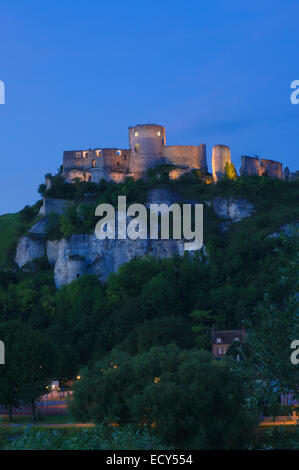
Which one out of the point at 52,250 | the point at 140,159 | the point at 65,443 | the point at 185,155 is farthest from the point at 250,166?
the point at 65,443

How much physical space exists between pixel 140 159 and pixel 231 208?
16816mm

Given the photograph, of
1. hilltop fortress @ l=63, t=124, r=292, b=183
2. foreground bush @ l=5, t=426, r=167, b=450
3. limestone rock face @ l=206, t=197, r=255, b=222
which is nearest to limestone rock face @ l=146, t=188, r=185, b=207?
limestone rock face @ l=206, t=197, r=255, b=222

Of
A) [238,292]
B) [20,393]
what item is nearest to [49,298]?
[238,292]

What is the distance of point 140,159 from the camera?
9950 centimetres

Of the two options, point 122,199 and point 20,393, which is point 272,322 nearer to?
point 20,393

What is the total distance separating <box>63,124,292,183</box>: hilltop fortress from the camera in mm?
98312

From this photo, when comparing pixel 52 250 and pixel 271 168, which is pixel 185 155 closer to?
→ pixel 271 168

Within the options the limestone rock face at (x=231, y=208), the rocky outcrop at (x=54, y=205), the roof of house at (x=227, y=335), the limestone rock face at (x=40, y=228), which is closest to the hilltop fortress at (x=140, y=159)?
the rocky outcrop at (x=54, y=205)

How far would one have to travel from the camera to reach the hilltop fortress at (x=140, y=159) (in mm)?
98312

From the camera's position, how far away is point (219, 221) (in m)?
90.5

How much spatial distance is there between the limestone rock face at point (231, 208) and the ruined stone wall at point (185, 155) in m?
9.69

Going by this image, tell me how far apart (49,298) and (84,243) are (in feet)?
31.9

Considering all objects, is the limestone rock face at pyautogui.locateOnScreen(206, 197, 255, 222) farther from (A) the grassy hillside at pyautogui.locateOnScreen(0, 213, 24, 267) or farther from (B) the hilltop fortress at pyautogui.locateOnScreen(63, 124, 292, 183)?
(A) the grassy hillside at pyautogui.locateOnScreen(0, 213, 24, 267)

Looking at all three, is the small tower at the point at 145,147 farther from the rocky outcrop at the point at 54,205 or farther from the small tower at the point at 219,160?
the rocky outcrop at the point at 54,205
